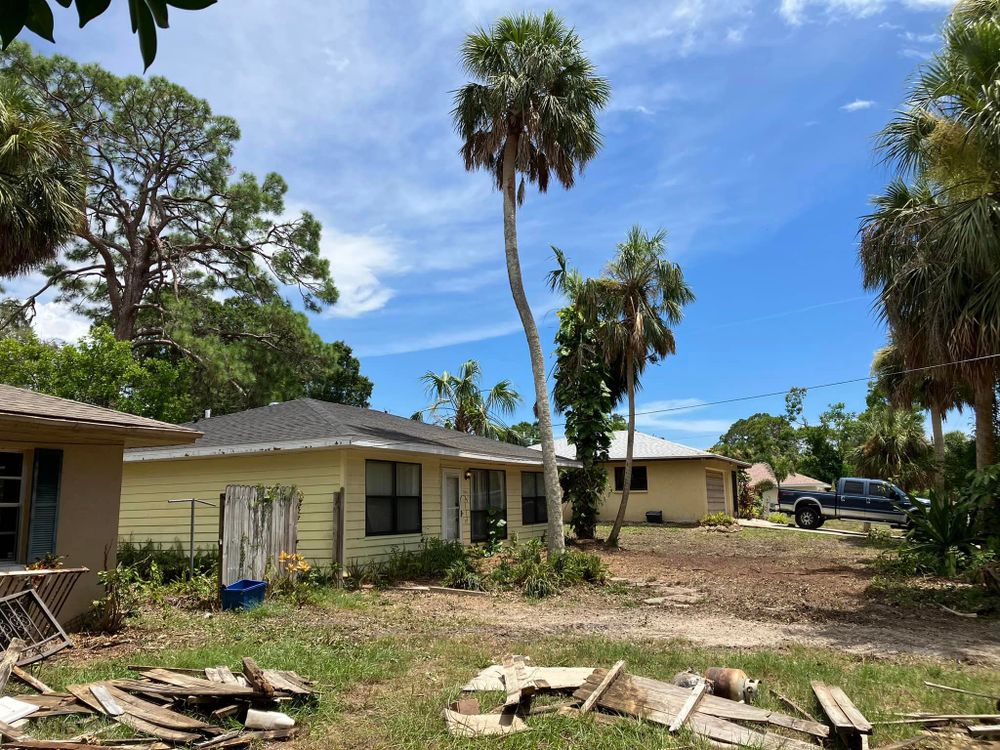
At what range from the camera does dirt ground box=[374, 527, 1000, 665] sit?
826cm

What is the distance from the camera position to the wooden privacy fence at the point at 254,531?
35.2 ft

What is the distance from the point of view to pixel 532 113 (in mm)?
14258

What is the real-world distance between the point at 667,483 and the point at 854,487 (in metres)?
6.95

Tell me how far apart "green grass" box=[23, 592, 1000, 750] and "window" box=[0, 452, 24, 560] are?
5.95 feet

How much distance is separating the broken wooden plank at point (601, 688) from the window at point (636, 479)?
969 inches

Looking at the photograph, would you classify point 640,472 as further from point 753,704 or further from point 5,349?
point 753,704

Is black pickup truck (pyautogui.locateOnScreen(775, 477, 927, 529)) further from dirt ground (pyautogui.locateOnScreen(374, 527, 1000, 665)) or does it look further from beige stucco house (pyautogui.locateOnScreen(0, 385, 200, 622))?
beige stucco house (pyautogui.locateOnScreen(0, 385, 200, 622))

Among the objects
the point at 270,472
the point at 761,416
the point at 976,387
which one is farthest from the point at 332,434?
the point at 761,416

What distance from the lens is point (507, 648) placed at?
7668 mm

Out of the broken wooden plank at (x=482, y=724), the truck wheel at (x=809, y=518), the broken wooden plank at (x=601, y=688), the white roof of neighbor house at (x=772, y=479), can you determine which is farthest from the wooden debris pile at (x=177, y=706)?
the white roof of neighbor house at (x=772, y=479)

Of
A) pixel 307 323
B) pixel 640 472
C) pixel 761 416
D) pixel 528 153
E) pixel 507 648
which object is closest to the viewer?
pixel 507 648

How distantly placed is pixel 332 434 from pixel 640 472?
65.0 feet

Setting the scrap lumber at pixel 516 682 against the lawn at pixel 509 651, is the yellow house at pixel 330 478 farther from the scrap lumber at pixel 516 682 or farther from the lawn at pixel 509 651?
the scrap lumber at pixel 516 682

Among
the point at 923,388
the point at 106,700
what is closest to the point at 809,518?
the point at 923,388
